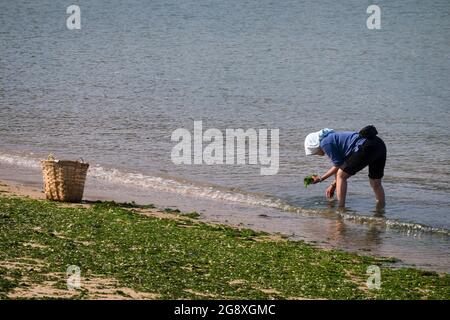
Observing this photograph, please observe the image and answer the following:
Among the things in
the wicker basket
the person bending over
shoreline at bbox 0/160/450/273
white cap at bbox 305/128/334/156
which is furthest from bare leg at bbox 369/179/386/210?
the wicker basket

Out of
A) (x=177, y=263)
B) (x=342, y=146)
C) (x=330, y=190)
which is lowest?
(x=177, y=263)

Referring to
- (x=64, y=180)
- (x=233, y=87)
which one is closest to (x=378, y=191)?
(x=64, y=180)

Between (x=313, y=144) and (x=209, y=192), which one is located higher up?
(x=313, y=144)

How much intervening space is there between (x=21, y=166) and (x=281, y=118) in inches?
305

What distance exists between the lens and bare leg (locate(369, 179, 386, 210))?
14.8 meters

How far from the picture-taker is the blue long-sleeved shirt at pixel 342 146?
46.1 ft

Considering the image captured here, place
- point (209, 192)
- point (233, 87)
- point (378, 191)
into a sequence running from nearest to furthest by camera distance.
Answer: point (378, 191), point (209, 192), point (233, 87)

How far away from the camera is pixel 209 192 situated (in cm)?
1617

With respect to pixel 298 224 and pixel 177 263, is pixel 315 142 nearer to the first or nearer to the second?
pixel 298 224

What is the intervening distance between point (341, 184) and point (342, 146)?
2.13 feet

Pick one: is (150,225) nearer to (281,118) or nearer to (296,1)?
(281,118)

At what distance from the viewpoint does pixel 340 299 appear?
9.07 meters

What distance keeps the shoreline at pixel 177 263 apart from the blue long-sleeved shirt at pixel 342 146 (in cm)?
195

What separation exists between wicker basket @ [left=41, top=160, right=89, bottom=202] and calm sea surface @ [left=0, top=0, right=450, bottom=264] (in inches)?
112
